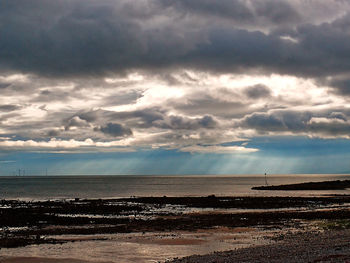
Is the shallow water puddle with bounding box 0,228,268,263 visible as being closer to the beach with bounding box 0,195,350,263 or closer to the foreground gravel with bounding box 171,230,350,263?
the beach with bounding box 0,195,350,263

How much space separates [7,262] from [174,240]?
14317mm

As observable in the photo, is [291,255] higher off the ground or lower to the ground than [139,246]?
higher

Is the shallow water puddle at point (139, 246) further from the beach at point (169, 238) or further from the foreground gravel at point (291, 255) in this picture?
the foreground gravel at point (291, 255)

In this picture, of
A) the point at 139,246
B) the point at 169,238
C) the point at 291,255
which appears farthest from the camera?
the point at 169,238

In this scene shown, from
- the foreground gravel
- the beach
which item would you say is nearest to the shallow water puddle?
the beach

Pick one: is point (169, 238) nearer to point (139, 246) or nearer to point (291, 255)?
point (139, 246)

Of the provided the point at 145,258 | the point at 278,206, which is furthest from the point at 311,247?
the point at 278,206

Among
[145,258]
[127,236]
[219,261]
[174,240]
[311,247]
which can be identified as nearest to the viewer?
[219,261]

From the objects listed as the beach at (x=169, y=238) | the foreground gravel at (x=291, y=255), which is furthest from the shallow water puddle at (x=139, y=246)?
the foreground gravel at (x=291, y=255)

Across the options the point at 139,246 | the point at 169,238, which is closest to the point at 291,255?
the point at 139,246

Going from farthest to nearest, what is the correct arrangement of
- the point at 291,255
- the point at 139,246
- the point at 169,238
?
the point at 169,238 → the point at 139,246 → the point at 291,255

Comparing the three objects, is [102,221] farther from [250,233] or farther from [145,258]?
[145,258]

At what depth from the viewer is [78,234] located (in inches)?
1614

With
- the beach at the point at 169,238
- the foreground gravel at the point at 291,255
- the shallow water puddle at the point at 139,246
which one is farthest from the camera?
the shallow water puddle at the point at 139,246
